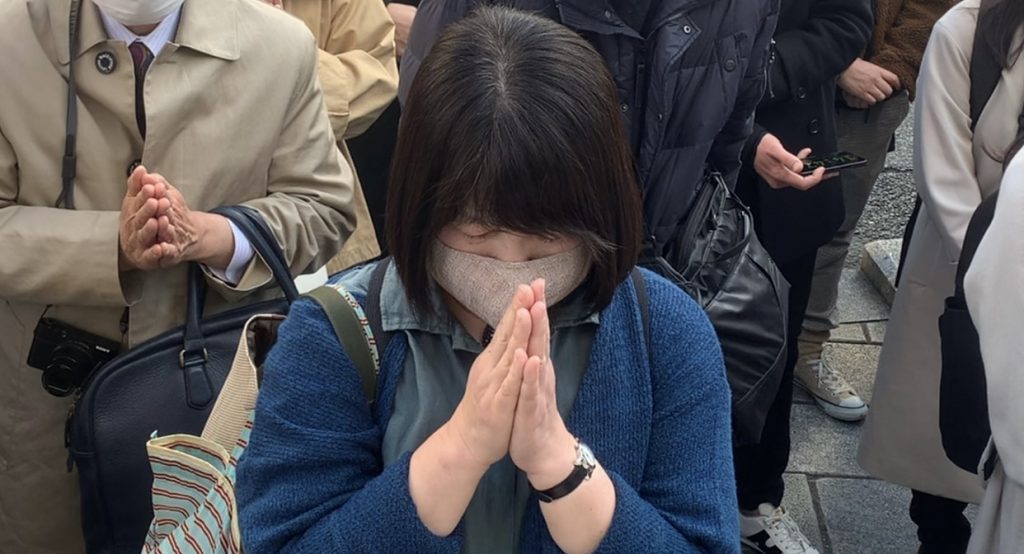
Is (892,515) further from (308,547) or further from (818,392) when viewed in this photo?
(308,547)

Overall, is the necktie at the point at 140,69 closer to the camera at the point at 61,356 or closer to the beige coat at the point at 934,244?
Result: the camera at the point at 61,356

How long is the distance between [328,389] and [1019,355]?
1.22 m

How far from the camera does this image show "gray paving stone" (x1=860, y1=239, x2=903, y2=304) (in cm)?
482

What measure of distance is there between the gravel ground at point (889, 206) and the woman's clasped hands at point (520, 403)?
4.19 m

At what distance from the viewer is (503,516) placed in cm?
142

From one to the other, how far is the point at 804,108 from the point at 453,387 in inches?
80.3

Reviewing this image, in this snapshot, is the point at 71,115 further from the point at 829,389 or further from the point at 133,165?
the point at 829,389

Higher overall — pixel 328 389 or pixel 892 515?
pixel 328 389

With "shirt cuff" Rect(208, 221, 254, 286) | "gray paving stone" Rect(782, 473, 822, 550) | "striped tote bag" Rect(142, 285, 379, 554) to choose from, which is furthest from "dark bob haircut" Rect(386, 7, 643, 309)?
"gray paving stone" Rect(782, 473, 822, 550)

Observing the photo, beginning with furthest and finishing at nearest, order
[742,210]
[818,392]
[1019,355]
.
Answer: [818,392]
[742,210]
[1019,355]

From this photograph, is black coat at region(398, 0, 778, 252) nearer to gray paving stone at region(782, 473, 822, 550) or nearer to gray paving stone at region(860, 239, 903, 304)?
gray paving stone at region(782, 473, 822, 550)

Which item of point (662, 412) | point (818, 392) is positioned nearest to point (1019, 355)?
point (662, 412)

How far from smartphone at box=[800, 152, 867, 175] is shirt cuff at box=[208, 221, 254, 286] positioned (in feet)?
4.55

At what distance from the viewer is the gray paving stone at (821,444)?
377 cm
